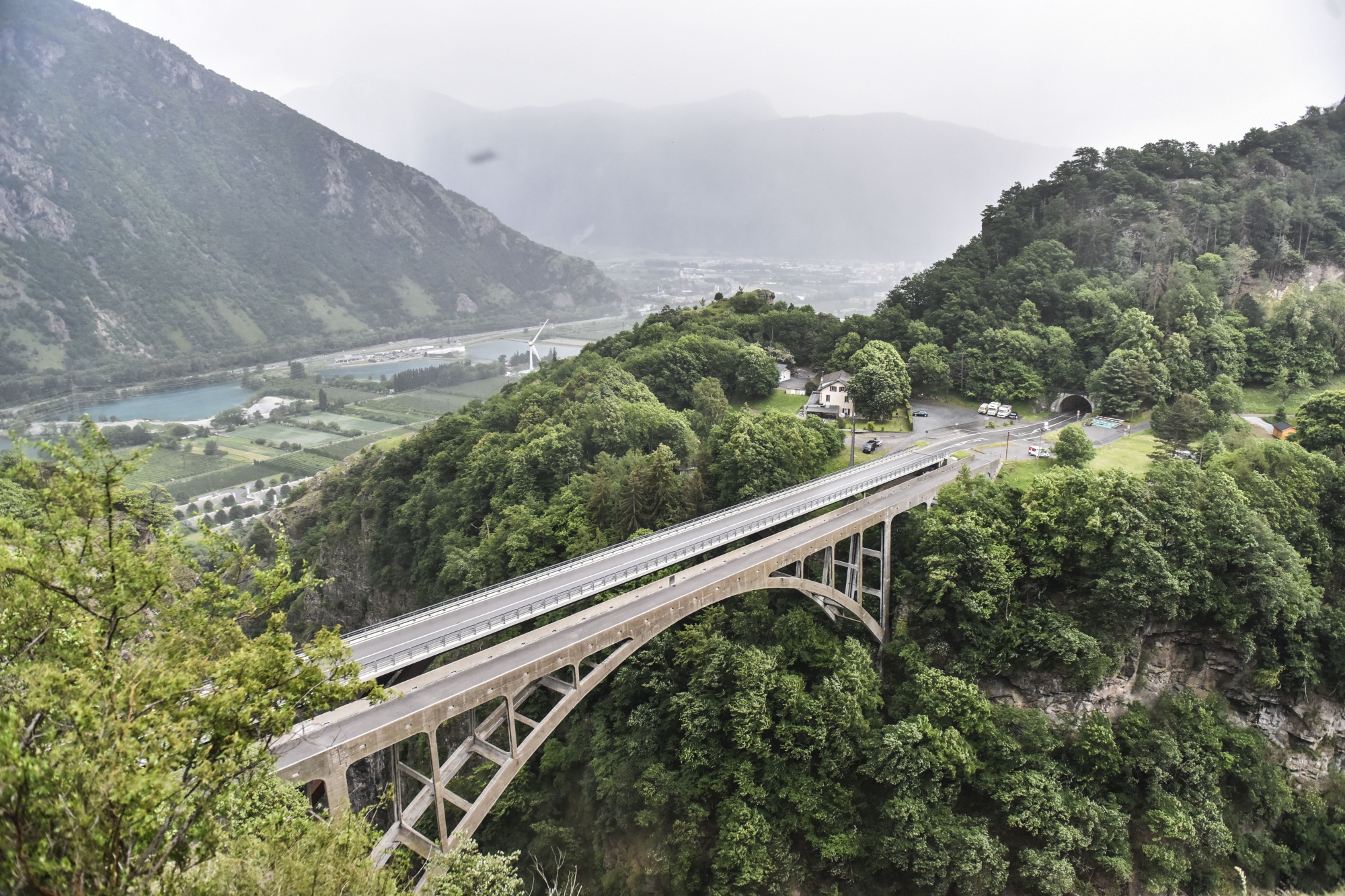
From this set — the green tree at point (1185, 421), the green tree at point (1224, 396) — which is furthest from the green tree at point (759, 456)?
the green tree at point (1224, 396)

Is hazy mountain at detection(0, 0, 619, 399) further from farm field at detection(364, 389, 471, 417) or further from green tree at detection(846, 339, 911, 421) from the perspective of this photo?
green tree at detection(846, 339, 911, 421)

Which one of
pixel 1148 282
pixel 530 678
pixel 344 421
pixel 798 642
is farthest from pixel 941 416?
pixel 344 421

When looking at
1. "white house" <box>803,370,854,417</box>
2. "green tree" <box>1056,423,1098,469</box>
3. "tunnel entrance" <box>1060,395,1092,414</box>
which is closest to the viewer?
"green tree" <box>1056,423,1098,469</box>

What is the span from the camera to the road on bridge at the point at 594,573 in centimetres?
2453

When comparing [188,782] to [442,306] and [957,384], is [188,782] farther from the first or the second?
[442,306]

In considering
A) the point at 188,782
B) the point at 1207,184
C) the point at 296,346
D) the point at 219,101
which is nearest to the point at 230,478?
the point at 296,346

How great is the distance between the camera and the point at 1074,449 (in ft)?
133

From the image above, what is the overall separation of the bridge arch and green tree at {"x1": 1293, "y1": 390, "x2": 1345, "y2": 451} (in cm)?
2169

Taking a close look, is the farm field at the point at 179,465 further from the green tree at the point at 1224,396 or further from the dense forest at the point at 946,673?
the green tree at the point at 1224,396

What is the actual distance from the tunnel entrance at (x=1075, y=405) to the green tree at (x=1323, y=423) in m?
13.1

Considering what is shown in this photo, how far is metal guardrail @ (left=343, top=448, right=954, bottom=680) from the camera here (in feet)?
78.4

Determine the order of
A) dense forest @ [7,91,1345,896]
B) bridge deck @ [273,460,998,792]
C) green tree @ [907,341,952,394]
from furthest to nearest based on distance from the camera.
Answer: green tree @ [907,341,952,394], bridge deck @ [273,460,998,792], dense forest @ [7,91,1345,896]

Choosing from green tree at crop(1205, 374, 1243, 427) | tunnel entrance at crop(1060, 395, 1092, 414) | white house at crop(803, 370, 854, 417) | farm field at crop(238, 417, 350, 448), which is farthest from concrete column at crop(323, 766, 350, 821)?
farm field at crop(238, 417, 350, 448)

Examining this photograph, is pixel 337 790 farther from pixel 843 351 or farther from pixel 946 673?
pixel 843 351
